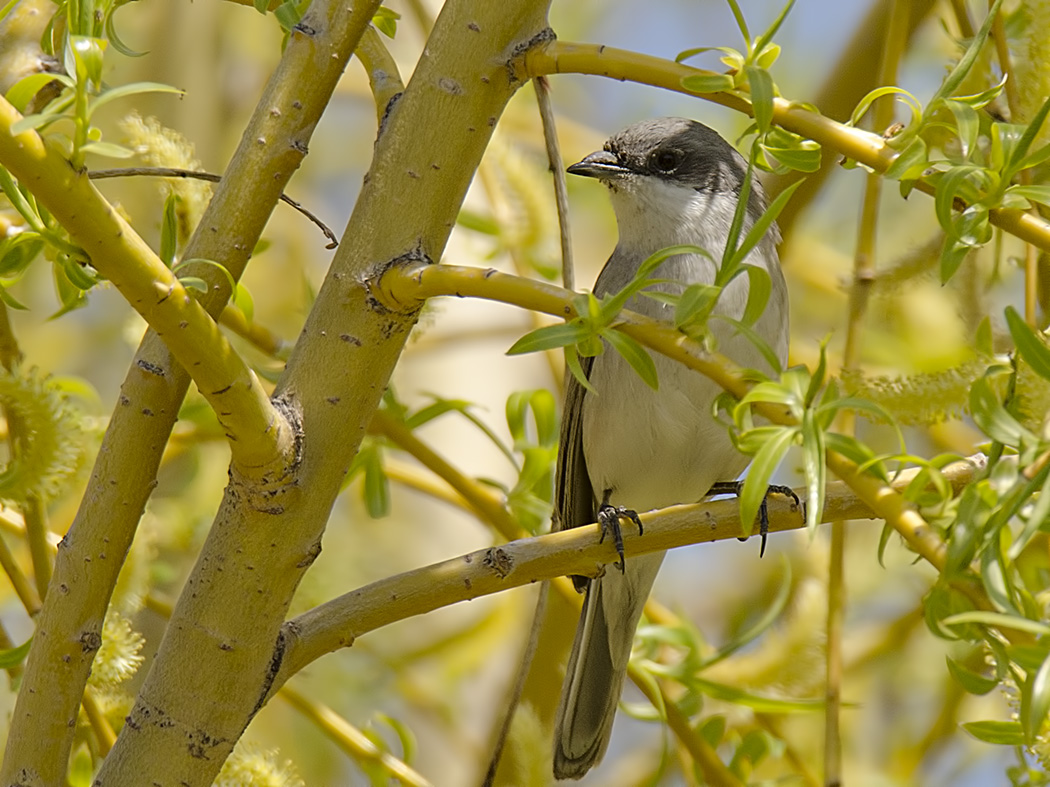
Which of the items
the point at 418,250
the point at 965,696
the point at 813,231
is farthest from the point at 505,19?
the point at 813,231

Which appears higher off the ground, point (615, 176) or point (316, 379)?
point (615, 176)

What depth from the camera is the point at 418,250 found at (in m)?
1.43

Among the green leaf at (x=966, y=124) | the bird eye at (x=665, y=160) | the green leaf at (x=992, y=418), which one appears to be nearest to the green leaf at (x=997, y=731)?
the green leaf at (x=992, y=418)

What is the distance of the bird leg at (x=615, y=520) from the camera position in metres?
1.52

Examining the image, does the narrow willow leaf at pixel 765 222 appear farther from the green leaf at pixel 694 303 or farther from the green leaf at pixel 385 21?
the green leaf at pixel 385 21

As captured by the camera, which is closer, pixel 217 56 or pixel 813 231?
pixel 217 56

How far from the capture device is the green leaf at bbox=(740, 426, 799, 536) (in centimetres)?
103

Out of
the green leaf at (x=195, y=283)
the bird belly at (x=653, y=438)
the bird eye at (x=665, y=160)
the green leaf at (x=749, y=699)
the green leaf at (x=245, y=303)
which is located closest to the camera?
the green leaf at (x=195, y=283)

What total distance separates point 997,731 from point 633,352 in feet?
1.71

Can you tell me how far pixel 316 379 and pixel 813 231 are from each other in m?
3.14

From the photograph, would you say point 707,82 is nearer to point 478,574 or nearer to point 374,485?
point 478,574

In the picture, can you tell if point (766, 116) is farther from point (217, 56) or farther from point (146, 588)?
point (217, 56)

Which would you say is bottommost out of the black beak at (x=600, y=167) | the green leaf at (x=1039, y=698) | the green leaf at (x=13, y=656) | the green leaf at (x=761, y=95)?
the green leaf at (x=1039, y=698)

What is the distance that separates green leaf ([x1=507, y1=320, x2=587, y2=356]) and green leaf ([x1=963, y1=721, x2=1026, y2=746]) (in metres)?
0.54
